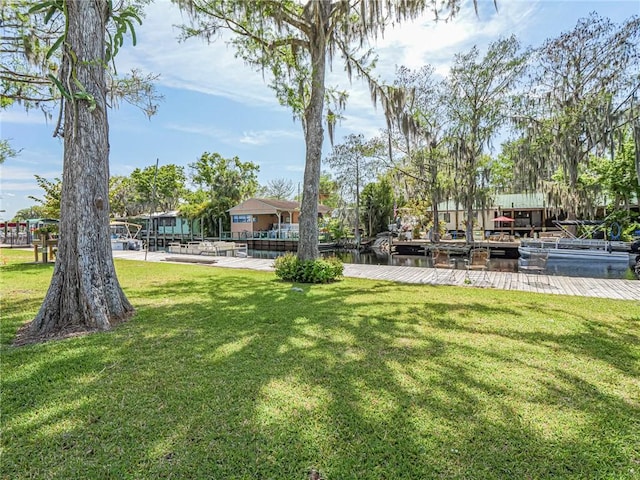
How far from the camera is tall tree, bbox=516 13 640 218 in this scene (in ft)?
50.6

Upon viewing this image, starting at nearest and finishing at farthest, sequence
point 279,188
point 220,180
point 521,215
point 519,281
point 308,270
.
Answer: point 308,270
point 519,281
point 521,215
point 220,180
point 279,188

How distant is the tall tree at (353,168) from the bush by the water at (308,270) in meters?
19.6

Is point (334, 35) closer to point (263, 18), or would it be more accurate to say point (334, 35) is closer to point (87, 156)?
point (263, 18)

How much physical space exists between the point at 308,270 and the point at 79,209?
5.46m

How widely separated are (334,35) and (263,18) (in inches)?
78.8

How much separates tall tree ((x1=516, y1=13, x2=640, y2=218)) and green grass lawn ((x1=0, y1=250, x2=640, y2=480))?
14514mm

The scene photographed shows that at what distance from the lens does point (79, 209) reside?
4.38 m

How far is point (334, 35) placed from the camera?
9492 millimetres

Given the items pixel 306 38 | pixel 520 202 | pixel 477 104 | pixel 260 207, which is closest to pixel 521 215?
pixel 520 202

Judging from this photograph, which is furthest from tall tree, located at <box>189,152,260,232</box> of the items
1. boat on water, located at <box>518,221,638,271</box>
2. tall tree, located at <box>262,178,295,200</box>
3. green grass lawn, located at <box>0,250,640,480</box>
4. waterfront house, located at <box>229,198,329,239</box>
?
green grass lawn, located at <box>0,250,640,480</box>

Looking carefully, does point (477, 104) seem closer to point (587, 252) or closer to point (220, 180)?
point (587, 252)

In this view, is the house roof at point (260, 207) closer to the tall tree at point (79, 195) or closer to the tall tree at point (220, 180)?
the tall tree at point (220, 180)

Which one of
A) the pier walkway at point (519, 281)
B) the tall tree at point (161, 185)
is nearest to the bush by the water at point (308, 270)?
the pier walkway at point (519, 281)

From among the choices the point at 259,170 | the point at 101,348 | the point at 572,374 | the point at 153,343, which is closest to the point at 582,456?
the point at 572,374
